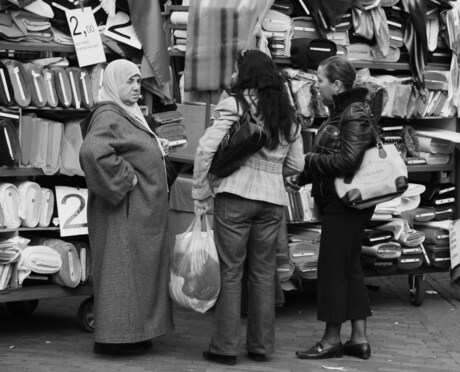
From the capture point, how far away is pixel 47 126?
7.07m

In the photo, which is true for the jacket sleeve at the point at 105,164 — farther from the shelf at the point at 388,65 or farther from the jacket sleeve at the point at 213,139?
the shelf at the point at 388,65

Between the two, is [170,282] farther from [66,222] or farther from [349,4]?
[349,4]

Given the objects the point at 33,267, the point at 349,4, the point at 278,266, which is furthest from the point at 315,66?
the point at 33,267

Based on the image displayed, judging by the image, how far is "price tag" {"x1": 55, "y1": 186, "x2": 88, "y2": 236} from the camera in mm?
7156

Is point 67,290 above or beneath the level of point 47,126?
beneath

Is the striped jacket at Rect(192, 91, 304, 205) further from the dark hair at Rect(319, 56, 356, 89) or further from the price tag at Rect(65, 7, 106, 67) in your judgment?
the price tag at Rect(65, 7, 106, 67)

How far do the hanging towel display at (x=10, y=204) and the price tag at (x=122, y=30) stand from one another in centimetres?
120

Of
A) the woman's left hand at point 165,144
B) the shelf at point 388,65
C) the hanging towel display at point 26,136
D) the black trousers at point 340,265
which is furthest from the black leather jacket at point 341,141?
the hanging towel display at point 26,136

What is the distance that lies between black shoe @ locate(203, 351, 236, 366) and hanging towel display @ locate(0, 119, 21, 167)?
5.64ft

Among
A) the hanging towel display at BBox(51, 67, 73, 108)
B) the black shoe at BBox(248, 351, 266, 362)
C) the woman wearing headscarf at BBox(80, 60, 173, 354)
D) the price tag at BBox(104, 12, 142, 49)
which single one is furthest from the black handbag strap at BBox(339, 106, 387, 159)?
the hanging towel display at BBox(51, 67, 73, 108)

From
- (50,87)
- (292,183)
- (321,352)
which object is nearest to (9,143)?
(50,87)

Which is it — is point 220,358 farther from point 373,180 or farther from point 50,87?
point 50,87

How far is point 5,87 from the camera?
6793 millimetres

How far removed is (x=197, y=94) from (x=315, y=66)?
862 millimetres
